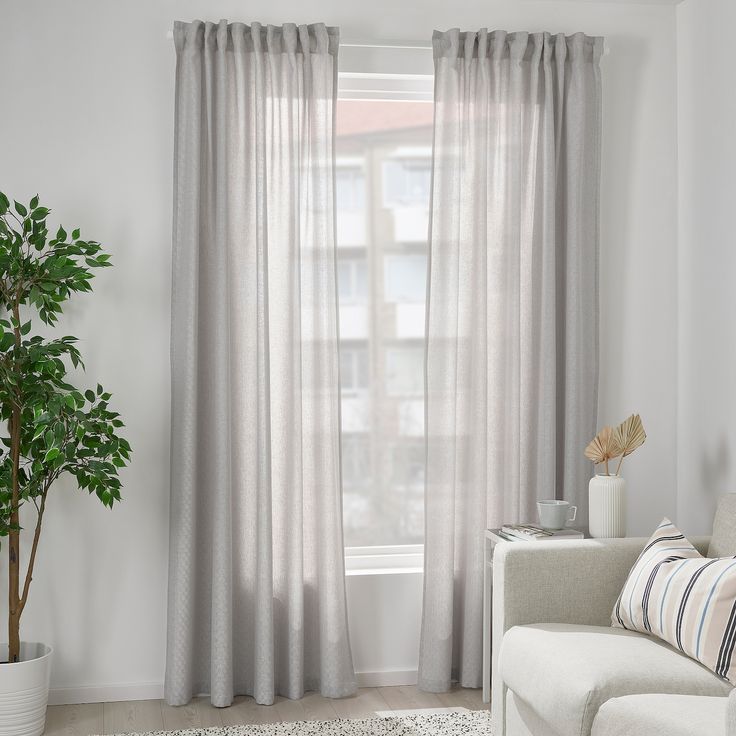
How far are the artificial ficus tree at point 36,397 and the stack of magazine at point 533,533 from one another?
134cm

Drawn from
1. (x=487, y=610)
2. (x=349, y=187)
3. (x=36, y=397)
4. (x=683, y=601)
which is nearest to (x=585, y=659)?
(x=683, y=601)

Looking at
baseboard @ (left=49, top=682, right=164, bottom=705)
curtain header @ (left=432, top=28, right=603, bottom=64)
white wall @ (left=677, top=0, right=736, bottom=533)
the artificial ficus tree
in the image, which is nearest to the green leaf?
the artificial ficus tree

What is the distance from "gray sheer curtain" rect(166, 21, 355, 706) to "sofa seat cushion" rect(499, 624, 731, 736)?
1.00 meters

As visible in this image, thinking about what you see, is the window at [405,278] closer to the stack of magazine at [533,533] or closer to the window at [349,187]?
the window at [349,187]

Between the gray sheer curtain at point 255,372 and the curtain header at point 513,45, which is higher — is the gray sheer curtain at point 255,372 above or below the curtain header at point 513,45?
below

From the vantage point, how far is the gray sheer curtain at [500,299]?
340cm

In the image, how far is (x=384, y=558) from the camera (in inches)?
141

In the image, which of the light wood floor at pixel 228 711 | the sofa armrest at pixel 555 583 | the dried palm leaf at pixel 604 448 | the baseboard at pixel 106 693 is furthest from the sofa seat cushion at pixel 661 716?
the baseboard at pixel 106 693

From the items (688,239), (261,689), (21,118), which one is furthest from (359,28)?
(261,689)

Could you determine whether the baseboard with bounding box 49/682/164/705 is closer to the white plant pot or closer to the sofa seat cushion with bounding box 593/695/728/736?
the white plant pot

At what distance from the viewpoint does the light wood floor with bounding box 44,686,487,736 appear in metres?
3.11

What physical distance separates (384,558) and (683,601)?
1424 mm

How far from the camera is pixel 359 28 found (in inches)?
137

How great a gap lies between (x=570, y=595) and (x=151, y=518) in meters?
1.56
